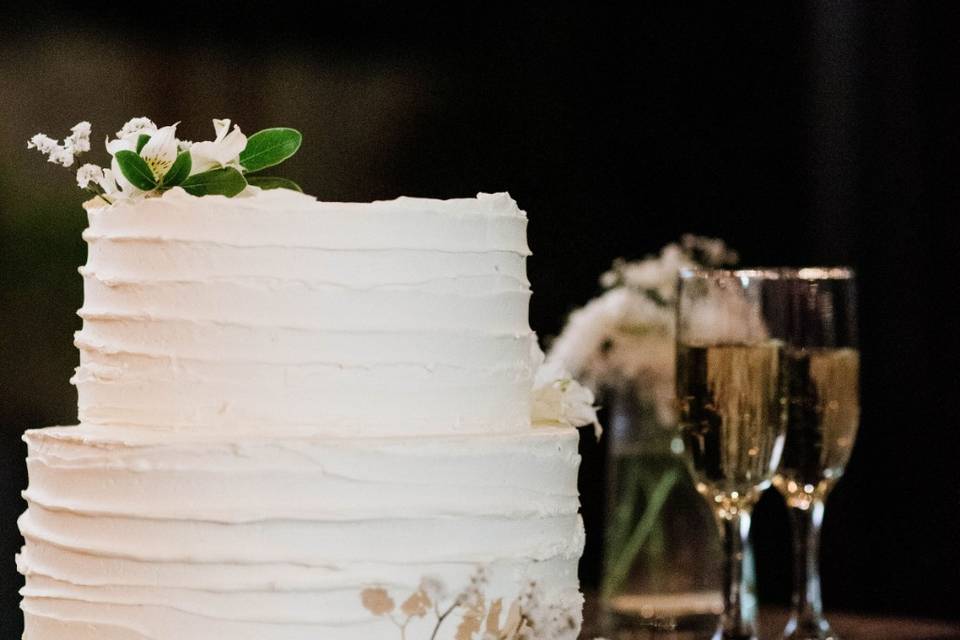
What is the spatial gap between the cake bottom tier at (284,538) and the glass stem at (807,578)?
2.67ft

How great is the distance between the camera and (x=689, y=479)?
89.4 inches

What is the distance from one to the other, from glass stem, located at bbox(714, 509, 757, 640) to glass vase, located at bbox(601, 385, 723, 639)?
14.6 inches

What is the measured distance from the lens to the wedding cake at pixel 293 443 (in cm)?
124

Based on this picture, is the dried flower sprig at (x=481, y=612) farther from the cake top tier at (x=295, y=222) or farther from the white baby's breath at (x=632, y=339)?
the white baby's breath at (x=632, y=339)

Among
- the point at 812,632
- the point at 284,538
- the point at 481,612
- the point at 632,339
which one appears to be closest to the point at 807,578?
the point at 812,632

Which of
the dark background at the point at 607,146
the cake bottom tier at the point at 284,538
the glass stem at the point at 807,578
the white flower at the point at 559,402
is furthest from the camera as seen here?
the dark background at the point at 607,146

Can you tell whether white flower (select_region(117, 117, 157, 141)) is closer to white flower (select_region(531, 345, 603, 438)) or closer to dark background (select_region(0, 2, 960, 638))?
white flower (select_region(531, 345, 603, 438))

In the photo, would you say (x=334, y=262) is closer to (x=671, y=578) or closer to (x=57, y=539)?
(x=57, y=539)

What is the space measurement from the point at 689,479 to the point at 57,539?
120cm

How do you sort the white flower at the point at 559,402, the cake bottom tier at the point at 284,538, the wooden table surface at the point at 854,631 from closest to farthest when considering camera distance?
the cake bottom tier at the point at 284,538 → the white flower at the point at 559,402 → the wooden table surface at the point at 854,631

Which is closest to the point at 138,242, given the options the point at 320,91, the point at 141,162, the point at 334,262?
the point at 141,162

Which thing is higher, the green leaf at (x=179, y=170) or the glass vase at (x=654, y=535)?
the green leaf at (x=179, y=170)

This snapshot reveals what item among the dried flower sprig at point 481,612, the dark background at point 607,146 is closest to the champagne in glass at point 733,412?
the dried flower sprig at point 481,612

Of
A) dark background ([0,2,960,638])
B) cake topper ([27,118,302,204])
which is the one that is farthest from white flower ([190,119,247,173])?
dark background ([0,2,960,638])
